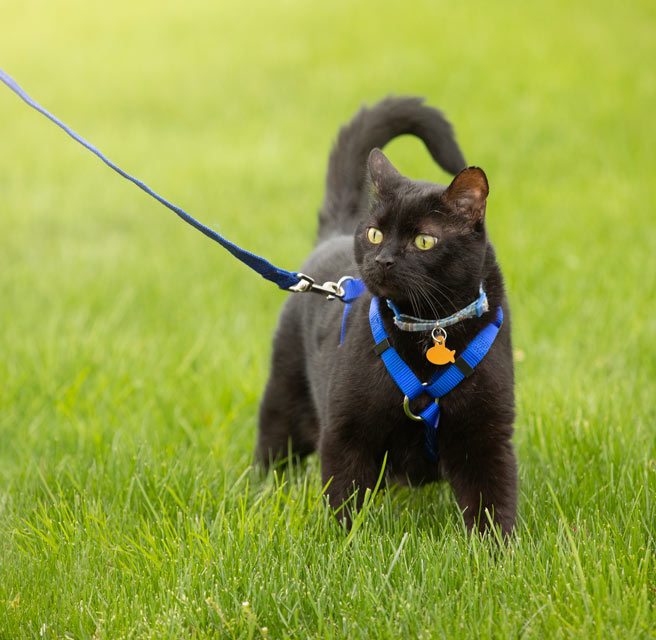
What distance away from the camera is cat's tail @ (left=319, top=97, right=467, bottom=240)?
2.69 meters

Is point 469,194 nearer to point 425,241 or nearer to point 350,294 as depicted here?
point 425,241

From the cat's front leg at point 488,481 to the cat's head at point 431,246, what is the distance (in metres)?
0.40

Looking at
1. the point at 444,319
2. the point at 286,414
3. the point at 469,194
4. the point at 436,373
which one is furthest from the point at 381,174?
the point at 286,414

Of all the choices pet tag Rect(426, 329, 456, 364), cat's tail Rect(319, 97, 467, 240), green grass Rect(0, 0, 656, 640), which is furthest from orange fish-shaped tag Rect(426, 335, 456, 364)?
cat's tail Rect(319, 97, 467, 240)

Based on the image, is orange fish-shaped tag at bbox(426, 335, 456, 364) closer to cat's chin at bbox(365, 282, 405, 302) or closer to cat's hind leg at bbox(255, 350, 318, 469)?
cat's chin at bbox(365, 282, 405, 302)

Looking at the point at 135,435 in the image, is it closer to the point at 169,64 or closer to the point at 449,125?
the point at 449,125

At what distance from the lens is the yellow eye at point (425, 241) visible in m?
2.08

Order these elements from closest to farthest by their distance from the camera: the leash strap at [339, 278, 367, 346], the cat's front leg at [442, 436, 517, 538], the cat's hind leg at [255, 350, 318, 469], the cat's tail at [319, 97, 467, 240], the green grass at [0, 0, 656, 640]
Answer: the green grass at [0, 0, 656, 640]
the cat's front leg at [442, 436, 517, 538]
the leash strap at [339, 278, 367, 346]
the cat's tail at [319, 97, 467, 240]
the cat's hind leg at [255, 350, 318, 469]

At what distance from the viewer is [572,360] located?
12.7ft

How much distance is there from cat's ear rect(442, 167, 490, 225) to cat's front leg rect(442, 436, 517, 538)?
0.62 meters

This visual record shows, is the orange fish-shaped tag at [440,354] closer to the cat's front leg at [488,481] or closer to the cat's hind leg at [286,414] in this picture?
the cat's front leg at [488,481]

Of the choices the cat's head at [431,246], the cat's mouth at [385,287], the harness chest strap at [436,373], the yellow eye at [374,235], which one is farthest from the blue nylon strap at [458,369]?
the yellow eye at [374,235]

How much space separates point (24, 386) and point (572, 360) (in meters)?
2.59

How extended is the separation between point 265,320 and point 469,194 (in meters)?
2.67
